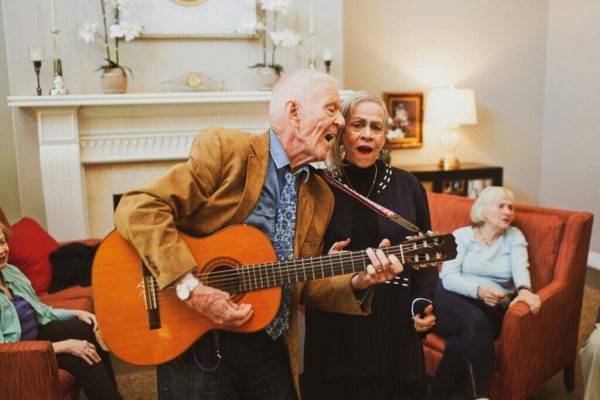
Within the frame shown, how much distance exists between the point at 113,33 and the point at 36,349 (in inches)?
95.0

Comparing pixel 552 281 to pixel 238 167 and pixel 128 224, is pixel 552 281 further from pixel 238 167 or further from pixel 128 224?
pixel 128 224

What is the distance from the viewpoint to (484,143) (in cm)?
518

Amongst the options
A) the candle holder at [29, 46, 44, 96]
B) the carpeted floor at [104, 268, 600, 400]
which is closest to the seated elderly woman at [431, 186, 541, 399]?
the carpeted floor at [104, 268, 600, 400]

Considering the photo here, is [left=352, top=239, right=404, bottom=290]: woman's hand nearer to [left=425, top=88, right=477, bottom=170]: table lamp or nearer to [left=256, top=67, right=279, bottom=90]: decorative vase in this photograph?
[left=256, top=67, right=279, bottom=90]: decorative vase

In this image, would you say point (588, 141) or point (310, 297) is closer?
point (310, 297)

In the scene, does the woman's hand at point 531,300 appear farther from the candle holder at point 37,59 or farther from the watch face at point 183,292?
the candle holder at point 37,59

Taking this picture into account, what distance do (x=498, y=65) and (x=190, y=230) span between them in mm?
4497

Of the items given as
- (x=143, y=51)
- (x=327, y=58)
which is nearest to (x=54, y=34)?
(x=143, y=51)

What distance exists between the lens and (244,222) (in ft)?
4.46

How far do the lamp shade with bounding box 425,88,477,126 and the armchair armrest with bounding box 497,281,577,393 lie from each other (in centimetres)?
225

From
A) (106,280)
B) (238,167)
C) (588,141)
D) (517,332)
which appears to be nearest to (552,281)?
(517,332)

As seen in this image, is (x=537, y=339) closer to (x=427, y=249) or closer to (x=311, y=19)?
(x=427, y=249)

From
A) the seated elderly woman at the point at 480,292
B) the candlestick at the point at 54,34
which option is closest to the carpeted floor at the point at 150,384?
the seated elderly woman at the point at 480,292

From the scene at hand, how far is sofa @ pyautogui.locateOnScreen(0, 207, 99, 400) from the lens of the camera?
1723 millimetres
